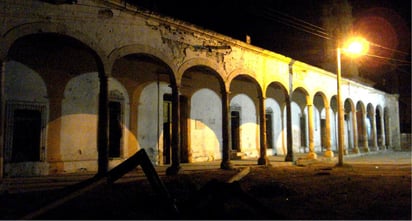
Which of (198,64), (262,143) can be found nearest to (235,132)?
(262,143)

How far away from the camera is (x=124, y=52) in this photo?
10789mm

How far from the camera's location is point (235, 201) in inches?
298

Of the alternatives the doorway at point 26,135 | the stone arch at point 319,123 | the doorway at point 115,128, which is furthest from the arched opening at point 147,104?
the stone arch at point 319,123

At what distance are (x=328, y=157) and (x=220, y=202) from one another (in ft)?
46.7

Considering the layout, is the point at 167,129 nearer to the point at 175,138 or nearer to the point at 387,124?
the point at 175,138

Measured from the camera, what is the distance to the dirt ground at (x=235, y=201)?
19.8 feet

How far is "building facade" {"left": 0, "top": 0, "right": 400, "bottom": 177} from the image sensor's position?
9.95 m

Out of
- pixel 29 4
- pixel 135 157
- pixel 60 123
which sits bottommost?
pixel 135 157

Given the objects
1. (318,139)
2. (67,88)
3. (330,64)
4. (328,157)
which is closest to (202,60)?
(67,88)

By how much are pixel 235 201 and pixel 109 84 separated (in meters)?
7.02

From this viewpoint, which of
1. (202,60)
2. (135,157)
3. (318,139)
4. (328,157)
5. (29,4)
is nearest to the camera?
(135,157)

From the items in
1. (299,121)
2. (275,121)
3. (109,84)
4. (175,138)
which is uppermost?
(109,84)

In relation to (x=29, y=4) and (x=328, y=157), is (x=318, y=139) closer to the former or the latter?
(x=328, y=157)

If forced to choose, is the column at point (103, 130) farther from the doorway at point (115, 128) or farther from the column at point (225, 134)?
the column at point (225, 134)
